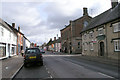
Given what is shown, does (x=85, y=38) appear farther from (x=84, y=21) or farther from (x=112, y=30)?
(x=84, y=21)

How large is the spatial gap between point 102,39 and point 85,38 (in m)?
7.88

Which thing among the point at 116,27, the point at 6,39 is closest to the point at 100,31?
the point at 116,27

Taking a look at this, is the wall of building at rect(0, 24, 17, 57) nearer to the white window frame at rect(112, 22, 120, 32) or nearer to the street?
the street

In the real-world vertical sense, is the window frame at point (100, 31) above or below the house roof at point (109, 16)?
below

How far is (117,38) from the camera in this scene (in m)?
17.2

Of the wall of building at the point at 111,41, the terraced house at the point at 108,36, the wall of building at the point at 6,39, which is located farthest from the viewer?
the wall of building at the point at 6,39

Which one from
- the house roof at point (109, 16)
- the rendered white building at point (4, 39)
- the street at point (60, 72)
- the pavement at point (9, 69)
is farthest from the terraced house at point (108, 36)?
the rendered white building at point (4, 39)

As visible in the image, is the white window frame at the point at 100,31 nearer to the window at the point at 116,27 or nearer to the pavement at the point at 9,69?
the window at the point at 116,27

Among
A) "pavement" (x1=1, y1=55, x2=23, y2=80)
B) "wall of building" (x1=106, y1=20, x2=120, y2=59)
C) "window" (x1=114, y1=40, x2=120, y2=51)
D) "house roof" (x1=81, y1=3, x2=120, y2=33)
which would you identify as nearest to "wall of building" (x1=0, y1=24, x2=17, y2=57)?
"pavement" (x1=1, y1=55, x2=23, y2=80)

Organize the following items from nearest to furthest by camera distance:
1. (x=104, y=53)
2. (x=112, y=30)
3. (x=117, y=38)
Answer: (x=117, y=38) → (x=112, y=30) → (x=104, y=53)

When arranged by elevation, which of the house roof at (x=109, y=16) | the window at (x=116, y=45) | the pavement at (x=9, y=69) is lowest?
the pavement at (x=9, y=69)

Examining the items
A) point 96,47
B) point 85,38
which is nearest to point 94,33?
point 96,47

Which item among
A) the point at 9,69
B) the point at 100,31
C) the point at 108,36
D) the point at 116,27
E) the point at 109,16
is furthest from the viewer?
the point at 100,31

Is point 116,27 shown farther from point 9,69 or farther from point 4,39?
point 4,39
